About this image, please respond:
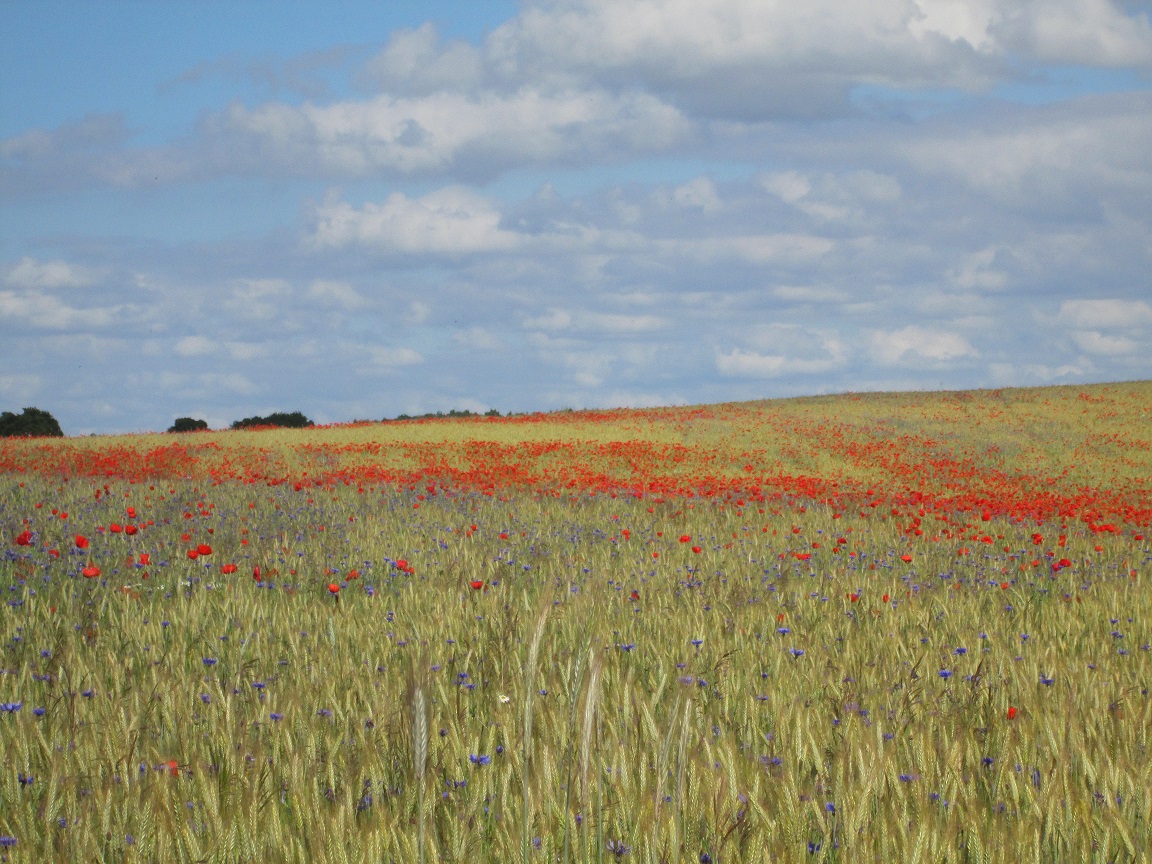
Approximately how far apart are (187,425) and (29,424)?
5484mm

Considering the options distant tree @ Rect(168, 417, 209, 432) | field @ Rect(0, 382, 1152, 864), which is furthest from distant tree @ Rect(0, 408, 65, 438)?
field @ Rect(0, 382, 1152, 864)

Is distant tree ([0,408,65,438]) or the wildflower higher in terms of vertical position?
distant tree ([0,408,65,438])

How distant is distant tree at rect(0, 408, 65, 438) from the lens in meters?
34.8

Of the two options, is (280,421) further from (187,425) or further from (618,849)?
(618,849)

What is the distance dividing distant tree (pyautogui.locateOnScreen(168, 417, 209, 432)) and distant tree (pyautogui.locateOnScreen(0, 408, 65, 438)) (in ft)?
12.8

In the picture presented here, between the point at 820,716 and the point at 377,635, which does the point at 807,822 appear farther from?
the point at 377,635

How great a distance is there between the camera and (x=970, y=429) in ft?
106

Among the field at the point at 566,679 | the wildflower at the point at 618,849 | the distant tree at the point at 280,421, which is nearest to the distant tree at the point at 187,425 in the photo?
the distant tree at the point at 280,421

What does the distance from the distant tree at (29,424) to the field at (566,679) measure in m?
24.7

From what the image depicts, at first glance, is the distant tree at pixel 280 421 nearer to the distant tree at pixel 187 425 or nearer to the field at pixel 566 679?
the distant tree at pixel 187 425

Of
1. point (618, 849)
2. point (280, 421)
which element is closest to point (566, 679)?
point (618, 849)

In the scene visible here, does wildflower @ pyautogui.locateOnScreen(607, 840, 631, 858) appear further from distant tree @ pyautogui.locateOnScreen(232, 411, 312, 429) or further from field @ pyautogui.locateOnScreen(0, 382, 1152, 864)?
distant tree @ pyautogui.locateOnScreen(232, 411, 312, 429)

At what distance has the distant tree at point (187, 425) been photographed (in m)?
35.0

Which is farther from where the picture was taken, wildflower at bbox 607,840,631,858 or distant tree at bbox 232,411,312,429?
distant tree at bbox 232,411,312,429
